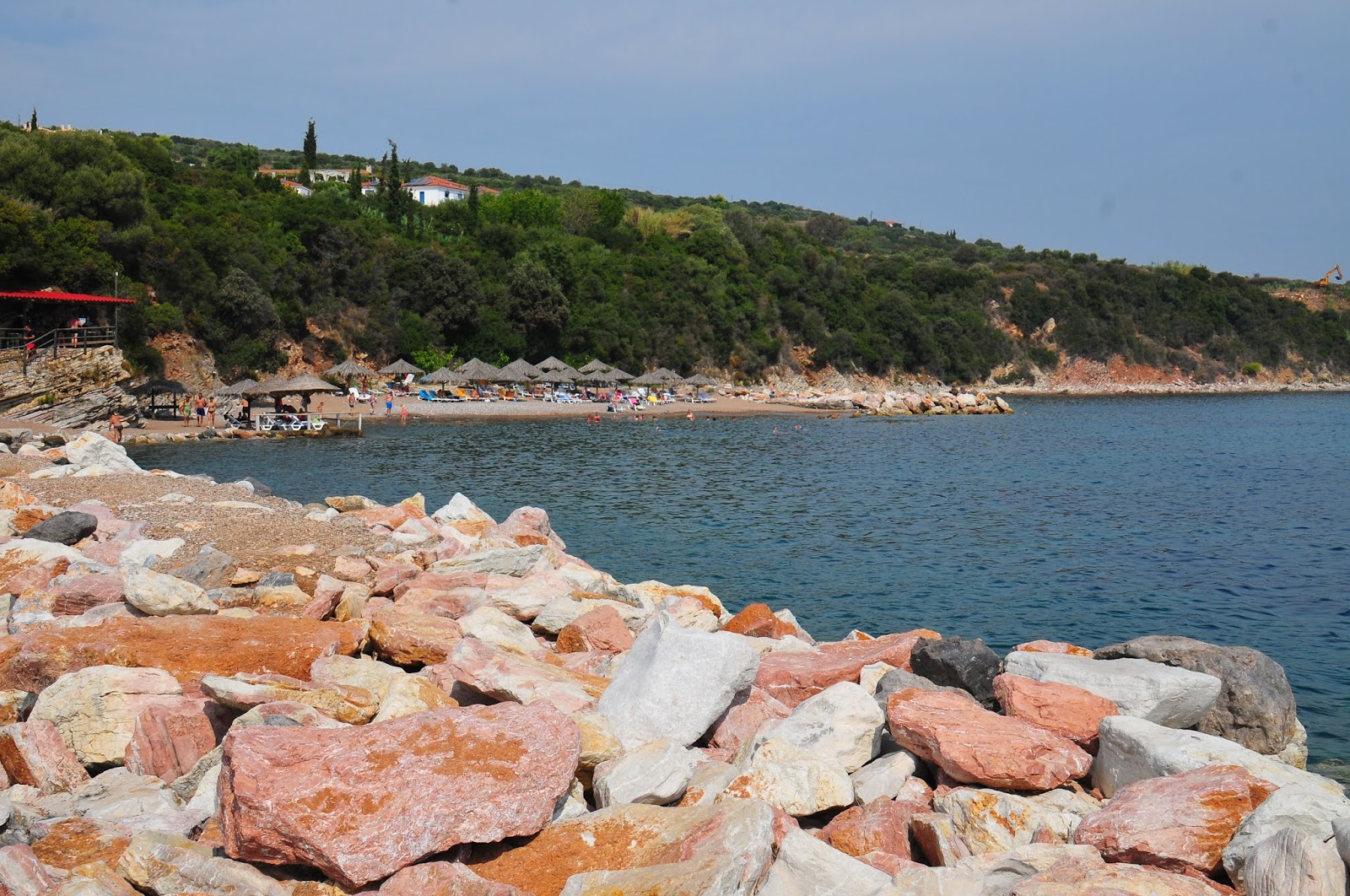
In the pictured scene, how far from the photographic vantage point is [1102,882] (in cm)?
479

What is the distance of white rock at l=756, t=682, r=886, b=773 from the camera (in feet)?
22.2

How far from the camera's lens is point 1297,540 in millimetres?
22031

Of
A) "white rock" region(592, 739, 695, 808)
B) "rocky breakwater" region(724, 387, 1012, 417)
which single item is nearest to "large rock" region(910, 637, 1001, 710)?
"white rock" region(592, 739, 695, 808)

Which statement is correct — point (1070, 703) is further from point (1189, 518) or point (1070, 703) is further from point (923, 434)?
point (923, 434)

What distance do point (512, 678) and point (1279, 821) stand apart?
461 centimetres

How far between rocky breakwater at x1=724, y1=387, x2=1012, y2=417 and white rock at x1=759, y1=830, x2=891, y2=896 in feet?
204

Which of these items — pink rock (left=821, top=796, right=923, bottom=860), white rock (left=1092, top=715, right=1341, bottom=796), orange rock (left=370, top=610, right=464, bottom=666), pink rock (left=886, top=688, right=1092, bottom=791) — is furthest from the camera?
orange rock (left=370, top=610, right=464, bottom=666)

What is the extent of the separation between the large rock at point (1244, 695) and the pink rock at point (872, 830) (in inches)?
123

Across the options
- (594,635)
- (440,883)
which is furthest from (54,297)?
(440,883)

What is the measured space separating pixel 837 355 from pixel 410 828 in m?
84.1

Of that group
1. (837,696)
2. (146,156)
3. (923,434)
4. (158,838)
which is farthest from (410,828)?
(146,156)

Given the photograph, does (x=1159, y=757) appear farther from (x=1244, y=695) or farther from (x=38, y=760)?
(x=38, y=760)

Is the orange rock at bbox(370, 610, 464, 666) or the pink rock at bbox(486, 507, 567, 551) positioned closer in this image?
the orange rock at bbox(370, 610, 464, 666)

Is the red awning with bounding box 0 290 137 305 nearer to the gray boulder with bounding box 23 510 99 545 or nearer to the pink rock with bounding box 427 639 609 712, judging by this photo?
the gray boulder with bounding box 23 510 99 545
